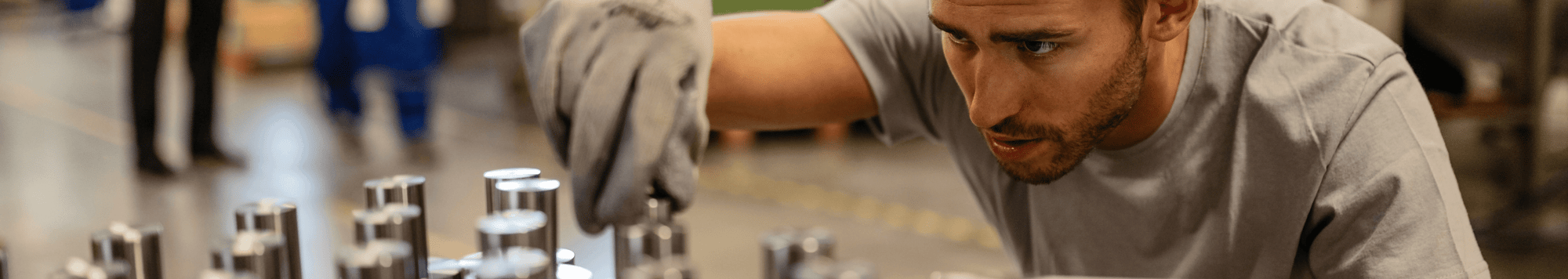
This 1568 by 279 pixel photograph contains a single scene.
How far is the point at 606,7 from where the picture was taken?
23.8 inches

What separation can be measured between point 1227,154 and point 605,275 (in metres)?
0.55

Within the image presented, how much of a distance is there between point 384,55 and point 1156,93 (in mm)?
2626

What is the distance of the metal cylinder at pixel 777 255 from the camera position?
0.41 m

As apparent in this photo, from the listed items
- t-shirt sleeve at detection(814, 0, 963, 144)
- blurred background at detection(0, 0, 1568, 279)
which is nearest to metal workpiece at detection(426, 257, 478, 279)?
t-shirt sleeve at detection(814, 0, 963, 144)

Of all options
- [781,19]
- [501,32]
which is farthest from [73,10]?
[781,19]

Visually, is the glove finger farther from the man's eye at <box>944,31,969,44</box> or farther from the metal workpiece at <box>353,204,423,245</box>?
the man's eye at <box>944,31,969,44</box>

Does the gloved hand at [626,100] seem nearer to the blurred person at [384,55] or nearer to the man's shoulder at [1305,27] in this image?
the man's shoulder at [1305,27]

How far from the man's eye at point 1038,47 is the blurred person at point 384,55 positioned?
8.26 feet

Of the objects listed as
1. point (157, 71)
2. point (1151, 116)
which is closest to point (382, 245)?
point (1151, 116)

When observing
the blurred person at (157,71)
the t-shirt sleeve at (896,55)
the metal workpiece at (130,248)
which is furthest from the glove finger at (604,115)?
the blurred person at (157,71)

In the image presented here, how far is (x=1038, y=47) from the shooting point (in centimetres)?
70

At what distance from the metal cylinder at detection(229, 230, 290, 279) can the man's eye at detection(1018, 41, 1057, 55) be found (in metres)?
0.47

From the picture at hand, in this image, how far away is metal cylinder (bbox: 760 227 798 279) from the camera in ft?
1.35

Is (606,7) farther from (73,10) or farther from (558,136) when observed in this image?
(73,10)
